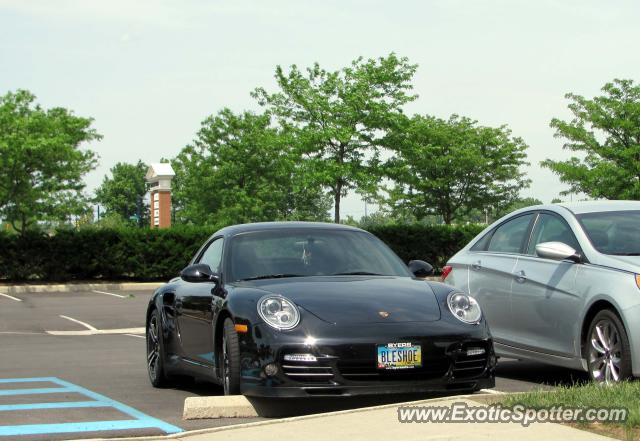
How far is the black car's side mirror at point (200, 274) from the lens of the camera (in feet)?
30.2

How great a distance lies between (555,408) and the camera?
23.4 feet

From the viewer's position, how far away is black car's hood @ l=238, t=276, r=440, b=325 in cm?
805

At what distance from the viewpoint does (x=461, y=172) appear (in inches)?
2373

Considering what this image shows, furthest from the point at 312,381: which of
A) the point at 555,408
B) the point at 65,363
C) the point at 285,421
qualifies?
the point at 65,363

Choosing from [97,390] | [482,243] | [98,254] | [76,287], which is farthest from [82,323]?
[98,254]

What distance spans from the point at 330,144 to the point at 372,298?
3864 cm

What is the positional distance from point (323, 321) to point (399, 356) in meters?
0.60

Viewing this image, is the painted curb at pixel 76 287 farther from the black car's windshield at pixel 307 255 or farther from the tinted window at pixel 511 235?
the black car's windshield at pixel 307 255

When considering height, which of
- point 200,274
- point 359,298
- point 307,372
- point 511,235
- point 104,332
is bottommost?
point 104,332

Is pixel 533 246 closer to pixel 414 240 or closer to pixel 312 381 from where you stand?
pixel 312 381

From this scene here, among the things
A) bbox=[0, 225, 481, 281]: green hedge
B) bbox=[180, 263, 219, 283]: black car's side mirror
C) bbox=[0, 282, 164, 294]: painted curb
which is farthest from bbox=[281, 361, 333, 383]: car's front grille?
bbox=[0, 225, 481, 281]: green hedge

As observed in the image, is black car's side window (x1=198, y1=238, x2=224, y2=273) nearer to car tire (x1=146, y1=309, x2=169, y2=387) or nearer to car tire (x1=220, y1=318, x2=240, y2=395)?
car tire (x1=146, y1=309, x2=169, y2=387)

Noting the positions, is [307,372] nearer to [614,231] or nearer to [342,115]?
[614,231]

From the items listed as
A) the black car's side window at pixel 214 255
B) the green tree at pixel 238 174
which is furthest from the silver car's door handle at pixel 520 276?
the green tree at pixel 238 174
